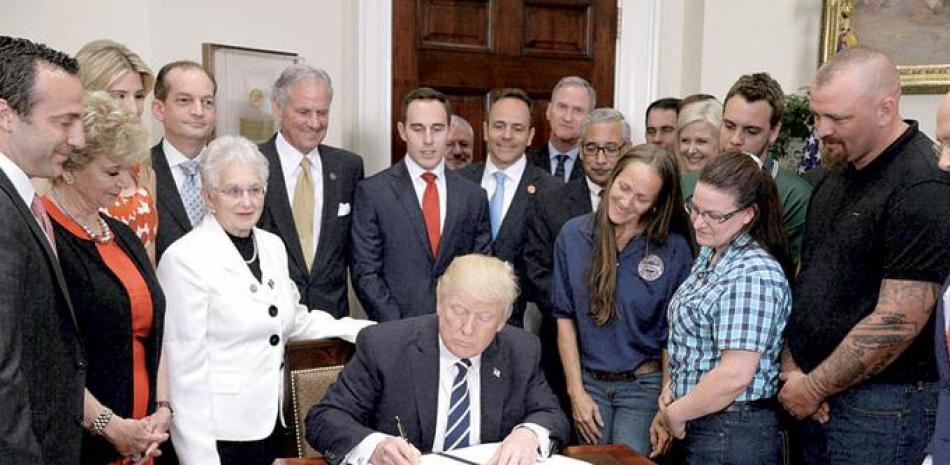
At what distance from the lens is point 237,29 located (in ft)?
12.4

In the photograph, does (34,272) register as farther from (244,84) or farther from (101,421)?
(244,84)

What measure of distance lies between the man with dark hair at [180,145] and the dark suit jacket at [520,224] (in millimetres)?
1105

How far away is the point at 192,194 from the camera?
9.41 feet

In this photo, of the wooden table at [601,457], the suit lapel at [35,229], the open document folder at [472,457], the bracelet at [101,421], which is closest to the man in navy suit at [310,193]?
the bracelet at [101,421]

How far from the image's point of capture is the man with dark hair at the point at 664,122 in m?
3.90

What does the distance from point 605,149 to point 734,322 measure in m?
Answer: 1.21

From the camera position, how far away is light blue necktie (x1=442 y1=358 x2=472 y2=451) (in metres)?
2.10

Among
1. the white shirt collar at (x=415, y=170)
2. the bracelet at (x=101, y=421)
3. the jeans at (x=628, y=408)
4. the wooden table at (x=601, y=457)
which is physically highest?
the white shirt collar at (x=415, y=170)

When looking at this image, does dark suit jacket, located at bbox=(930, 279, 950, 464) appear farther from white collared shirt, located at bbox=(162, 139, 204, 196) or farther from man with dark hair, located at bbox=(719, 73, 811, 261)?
white collared shirt, located at bbox=(162, 139, 204, 196)

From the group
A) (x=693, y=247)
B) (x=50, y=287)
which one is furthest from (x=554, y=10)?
(x=50, y=287)

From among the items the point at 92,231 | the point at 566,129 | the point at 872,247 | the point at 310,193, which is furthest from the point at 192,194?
the point at 872,247

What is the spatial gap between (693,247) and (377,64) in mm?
2015

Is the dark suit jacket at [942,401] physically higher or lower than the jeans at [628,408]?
higher

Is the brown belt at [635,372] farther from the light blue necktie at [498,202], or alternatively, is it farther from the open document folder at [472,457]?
the light blue necktie at [498,202]
